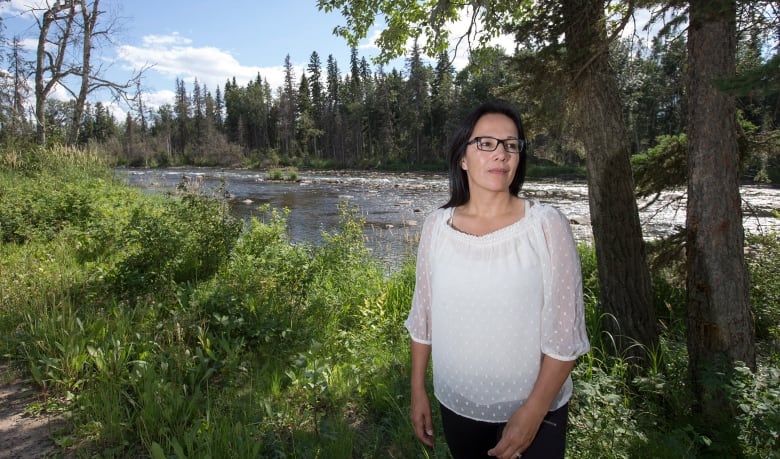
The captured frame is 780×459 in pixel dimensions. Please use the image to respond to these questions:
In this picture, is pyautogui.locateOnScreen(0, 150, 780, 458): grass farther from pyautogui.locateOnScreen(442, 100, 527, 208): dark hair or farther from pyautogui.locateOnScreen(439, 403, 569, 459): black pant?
pyautogui.locateOnScreen(442, 100, 527, 208): dark hair

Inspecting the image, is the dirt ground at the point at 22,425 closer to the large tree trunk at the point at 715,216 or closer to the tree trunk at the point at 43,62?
the large tree trunk at the point at 715,216

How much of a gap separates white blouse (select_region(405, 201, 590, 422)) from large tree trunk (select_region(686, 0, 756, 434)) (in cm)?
235

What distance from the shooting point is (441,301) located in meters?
1.59

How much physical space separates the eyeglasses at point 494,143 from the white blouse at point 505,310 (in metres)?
0.21

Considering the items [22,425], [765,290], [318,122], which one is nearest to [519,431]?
[22,425]

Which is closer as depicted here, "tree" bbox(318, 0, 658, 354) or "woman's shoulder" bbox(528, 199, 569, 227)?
"woman's shoulder" bbox(528, 199, 569, 227)

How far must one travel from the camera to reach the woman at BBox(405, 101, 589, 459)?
4.65 feet

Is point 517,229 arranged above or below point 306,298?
above

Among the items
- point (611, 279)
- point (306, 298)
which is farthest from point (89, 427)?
point (611, 279)

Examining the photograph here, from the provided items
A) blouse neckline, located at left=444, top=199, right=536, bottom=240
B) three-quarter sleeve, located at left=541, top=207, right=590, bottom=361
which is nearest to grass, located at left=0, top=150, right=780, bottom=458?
three-quarter sleeve, located at left=541, top=207, right=590, bottom=361

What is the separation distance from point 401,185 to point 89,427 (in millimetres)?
25782

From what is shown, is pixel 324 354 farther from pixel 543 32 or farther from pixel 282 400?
pixel 543 32

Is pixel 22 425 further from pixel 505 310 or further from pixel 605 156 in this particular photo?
pixel 605 156

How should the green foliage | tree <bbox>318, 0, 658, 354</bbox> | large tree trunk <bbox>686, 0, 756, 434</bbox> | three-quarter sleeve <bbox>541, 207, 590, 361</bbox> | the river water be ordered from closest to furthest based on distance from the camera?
three-quarter sleeve <bbox>541, 207, 590, 361</bbox>
large tree trunk <bbox>686, 0, 756, 434</bbox>
tree <bbox>318, 0, 658, 354</bbox>
the green foliage
the river water
